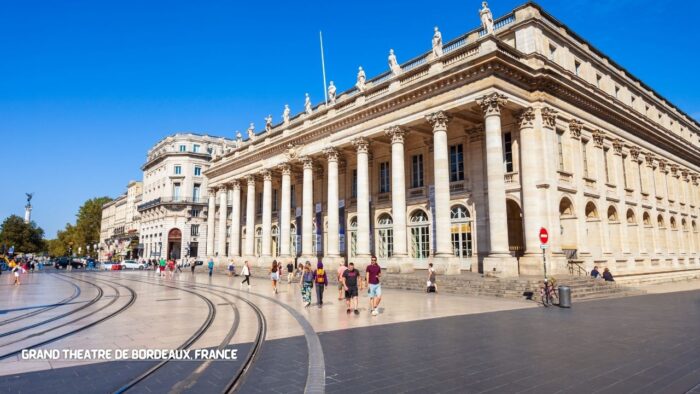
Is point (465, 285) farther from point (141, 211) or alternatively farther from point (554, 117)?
point (141, 211)

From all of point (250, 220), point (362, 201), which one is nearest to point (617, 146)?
point (362, 201)

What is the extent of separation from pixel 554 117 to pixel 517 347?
18617mm

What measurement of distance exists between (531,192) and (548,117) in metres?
4.35

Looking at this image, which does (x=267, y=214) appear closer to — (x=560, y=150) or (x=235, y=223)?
(x=235, y=223)

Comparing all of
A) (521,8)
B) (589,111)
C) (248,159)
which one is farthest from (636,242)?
(248,159)

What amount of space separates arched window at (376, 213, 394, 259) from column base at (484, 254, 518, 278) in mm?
11032

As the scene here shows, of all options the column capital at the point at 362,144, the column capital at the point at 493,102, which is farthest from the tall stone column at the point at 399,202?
the column capital at the point at 493,102

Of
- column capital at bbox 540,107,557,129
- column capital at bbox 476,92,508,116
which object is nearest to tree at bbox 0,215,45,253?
column capital at bbox 476,92,508,116

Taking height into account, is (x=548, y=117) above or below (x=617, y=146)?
above

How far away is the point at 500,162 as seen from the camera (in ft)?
66.5

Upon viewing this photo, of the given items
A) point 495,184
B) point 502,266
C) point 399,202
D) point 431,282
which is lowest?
point 431,282

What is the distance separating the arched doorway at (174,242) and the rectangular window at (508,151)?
52051 millimetres

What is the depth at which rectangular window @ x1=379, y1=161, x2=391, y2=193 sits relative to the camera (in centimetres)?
3088

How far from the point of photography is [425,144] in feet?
92.1
